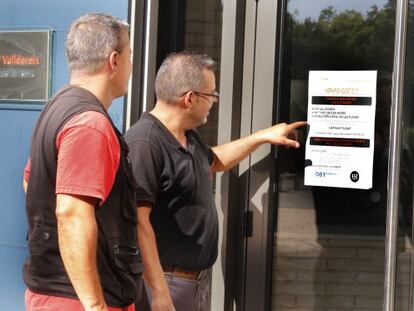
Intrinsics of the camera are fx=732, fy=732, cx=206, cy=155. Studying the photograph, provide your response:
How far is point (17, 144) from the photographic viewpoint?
153 inches

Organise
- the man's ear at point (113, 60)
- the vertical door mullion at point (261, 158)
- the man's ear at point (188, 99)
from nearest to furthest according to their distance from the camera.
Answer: the man's ear at point (113, 60) → the man's ear at point (188, 99) → the vertical door mullion at point (261, 158)

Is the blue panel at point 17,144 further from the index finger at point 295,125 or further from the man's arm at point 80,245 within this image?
the man's arm at point 80,245

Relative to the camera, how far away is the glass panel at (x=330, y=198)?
3.26 meters

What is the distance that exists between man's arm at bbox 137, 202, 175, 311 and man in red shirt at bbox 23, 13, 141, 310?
0.98 ft

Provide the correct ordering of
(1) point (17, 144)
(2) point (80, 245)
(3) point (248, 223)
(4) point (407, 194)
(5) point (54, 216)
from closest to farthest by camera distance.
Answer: (2) point (80, 245), (5) point (54, 216), (4) point (407, 194), (3) point (248, 223), (1) point (17, 144)

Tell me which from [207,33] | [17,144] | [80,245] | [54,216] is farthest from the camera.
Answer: [17,144]


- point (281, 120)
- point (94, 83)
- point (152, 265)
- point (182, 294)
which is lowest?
point (182, 294)

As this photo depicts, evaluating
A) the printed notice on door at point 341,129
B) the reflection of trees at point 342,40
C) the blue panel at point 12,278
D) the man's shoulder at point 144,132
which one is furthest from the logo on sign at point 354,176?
the blue panel at point 12,278

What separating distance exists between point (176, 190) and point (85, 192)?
85 centimetres

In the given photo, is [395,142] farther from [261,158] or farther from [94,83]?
[94,83]

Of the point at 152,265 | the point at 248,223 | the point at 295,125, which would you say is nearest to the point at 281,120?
the point at 295,125

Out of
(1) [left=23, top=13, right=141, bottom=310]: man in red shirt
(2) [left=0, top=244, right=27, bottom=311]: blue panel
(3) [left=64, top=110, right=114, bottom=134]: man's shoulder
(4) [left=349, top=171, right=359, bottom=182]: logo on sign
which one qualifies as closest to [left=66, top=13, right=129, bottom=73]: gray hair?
(1) [left=23, top=13, right=141, bottom=310]: man in red shirt

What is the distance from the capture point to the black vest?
222cm

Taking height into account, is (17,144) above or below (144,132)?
below
